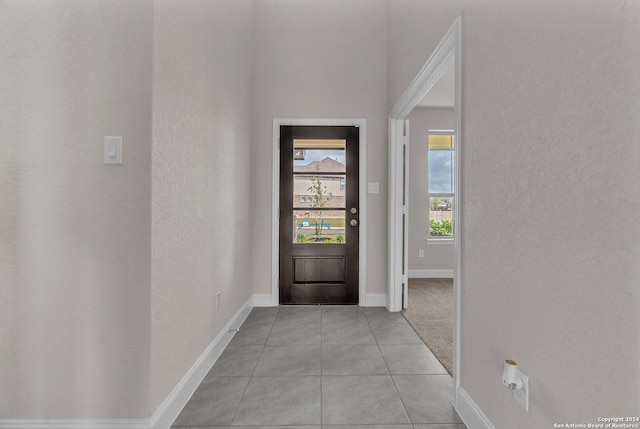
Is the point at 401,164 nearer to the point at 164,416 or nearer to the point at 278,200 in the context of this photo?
the point at 278,200

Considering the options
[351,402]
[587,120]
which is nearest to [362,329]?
[351,402]

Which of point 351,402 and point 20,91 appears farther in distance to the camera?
point 351,402

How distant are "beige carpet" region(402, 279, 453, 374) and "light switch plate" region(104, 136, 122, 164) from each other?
219 centimetres

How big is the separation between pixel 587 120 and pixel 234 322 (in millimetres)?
2591

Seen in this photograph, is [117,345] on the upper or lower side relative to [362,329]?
upper

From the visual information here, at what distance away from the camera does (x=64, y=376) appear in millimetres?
1359

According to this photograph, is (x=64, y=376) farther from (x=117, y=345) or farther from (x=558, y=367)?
(x=558, y=367)

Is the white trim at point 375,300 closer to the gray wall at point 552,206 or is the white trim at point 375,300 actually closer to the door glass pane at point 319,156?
the door glass pane at point 319,156

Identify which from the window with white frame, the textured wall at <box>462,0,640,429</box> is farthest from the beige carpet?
the textured wall at <box>462,0,640,429</box>

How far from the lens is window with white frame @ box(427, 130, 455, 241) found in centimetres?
487

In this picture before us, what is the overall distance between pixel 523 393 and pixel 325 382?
1099 millimetres

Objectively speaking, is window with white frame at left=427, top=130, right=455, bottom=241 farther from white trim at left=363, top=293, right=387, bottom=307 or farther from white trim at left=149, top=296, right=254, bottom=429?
white trim at left=149, top=296, right=254, bottom=429

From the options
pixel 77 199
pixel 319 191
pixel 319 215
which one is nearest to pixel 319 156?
Answer: pixel 319 191

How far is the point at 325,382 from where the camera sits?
1.88 meters
